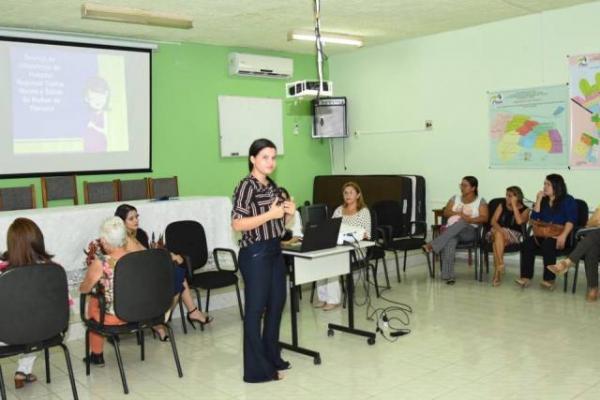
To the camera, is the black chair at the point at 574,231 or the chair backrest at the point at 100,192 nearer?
the black chair at the point at 574,231

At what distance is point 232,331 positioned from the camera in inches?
194

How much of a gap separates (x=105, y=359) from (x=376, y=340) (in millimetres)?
1969

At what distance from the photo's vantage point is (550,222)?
5984 mm

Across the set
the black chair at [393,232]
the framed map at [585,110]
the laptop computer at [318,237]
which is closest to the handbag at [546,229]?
the framed map at [585,110]

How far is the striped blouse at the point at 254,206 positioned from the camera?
3.55 metres

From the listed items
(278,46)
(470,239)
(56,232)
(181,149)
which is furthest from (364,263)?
(278,46)

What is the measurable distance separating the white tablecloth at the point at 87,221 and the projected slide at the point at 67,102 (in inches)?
47.8

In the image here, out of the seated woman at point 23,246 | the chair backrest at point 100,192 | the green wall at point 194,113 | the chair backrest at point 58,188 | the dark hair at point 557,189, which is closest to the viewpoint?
the seated woman at point 23,246

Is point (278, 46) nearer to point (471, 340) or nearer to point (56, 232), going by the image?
point (56, 232)

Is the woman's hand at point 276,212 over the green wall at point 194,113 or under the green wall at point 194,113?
under

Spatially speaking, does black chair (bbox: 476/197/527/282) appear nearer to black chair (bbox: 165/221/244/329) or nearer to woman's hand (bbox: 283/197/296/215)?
black chair (bbox: 165/221/244/329)

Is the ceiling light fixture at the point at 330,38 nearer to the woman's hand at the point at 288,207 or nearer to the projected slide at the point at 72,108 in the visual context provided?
the projected slide at the point at 72,108

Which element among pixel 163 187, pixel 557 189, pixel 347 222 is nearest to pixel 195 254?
pixel 347 222

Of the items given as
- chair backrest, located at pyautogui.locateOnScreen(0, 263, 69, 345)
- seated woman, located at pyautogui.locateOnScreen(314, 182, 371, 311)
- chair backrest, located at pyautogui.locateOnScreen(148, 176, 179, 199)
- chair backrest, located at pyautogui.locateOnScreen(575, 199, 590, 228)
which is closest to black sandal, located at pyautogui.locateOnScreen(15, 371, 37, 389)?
chair backrest, located at pyautogui.locateOnScreen(0, 263, 69, 345)
